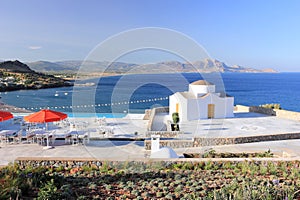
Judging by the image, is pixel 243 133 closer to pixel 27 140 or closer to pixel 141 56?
pixel 141 56

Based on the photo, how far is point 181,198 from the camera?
4.12 metres

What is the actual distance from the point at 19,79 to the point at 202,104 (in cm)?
4925

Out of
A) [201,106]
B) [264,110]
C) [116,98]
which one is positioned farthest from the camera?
[116,98]

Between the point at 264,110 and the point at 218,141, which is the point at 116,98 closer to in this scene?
the point at 264,110

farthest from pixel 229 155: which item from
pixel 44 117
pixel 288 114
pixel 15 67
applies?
pixel 15 67

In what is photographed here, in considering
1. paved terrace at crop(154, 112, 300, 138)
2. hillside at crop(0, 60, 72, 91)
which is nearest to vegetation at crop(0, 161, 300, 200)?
paved terrace at crop(154, 112, 300, 138)

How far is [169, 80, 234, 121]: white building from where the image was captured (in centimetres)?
1574

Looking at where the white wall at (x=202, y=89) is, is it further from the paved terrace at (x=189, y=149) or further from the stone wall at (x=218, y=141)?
the stone wall at (x=218, y=141)

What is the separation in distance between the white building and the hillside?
39.0 meters

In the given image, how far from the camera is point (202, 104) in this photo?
16062mm

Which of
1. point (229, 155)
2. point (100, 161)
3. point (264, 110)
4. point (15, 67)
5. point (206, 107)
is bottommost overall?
point (229, 155)

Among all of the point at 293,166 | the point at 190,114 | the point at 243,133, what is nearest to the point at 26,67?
the point at 190,114

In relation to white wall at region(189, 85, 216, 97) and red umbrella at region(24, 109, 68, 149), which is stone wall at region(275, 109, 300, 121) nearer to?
white wall at region(189, 85, 216, 97)

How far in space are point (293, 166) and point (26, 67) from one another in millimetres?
73548
